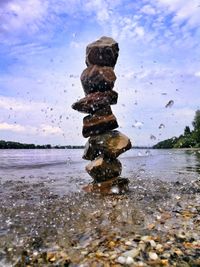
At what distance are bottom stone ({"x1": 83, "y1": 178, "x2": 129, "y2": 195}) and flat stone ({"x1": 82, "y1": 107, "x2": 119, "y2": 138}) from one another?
8.28 feet

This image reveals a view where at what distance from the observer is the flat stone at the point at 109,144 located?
16.5 m

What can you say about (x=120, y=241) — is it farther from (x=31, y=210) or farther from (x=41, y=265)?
(x=31, y=210)

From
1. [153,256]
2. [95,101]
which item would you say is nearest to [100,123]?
[95,101]

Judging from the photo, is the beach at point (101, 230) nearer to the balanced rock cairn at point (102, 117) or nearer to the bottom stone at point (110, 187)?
the bottom stone at point (110, 187)

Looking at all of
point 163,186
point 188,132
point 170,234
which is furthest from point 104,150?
point 188,132

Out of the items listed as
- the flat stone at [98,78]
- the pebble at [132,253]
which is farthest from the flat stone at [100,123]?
the pebble at [132,253]

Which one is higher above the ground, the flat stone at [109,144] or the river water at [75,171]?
the flat stone at [109,144]

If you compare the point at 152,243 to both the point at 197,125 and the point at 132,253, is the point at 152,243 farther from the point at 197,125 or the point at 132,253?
the point at 197,125

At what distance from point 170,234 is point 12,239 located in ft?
14.2

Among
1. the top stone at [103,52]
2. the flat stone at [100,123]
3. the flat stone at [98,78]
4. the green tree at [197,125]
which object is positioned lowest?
the flat stone at [100,123]

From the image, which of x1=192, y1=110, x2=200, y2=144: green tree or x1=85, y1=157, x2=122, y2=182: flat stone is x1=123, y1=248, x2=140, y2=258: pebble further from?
x1=192, y1=110, x2=200, y2=144: green tree

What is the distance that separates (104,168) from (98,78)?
172 inches

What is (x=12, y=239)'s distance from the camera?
30.7 ft

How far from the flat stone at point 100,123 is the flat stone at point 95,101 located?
31cm
